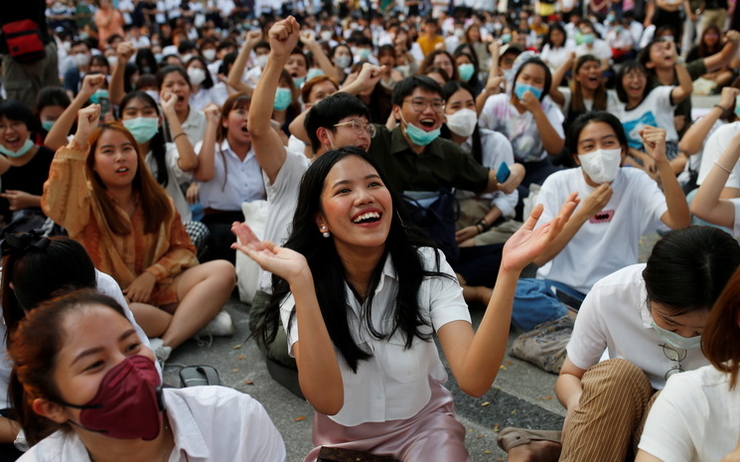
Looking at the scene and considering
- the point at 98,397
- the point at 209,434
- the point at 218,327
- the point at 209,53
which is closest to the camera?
the point at 98,397

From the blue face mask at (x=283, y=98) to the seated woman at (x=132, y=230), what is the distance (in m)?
2.12

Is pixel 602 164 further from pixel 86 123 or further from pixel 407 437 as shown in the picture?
pixel 86 123

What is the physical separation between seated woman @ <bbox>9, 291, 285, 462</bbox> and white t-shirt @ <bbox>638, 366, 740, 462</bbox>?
1105 millimetres

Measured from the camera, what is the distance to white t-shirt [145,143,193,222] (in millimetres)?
4656

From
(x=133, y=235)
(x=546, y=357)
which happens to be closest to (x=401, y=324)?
(x=546, y=357)

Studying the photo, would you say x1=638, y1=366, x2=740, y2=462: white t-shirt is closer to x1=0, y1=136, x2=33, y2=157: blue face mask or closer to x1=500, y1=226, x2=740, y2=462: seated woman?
x1=500, y1=226, x2=740, y2=462: seated woman

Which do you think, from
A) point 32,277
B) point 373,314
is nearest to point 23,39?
point 32,277

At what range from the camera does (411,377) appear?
2.25m

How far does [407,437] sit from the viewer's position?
2318 millimetres

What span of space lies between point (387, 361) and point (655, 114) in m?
4.52

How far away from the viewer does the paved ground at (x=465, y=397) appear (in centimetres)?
297

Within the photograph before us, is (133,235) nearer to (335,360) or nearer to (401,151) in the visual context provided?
(401,151)

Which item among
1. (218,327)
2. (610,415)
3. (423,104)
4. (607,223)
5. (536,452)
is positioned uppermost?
(423,104)

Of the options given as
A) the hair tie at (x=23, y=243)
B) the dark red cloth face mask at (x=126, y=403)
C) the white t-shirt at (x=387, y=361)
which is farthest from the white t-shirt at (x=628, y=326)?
the hair tie at (x=23, y=243)
